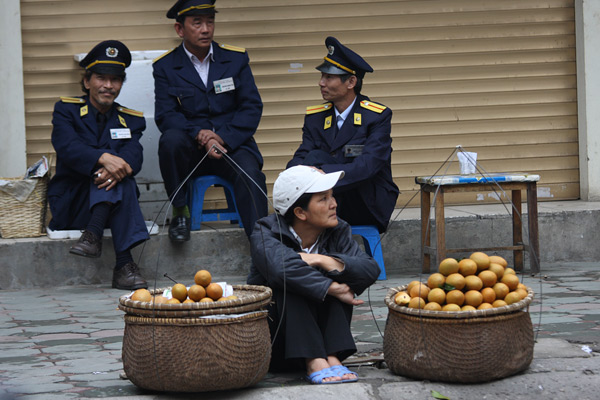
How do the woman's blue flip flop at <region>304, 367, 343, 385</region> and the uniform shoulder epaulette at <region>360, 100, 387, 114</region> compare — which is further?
the uniform shoulder epaulette at <region>360, 100, 387, 114</region>

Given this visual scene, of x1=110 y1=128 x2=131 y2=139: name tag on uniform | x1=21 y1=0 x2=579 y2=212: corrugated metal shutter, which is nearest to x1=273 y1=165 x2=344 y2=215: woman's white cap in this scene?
x1=110 y1=128 x2=131 y2=139: name tag on uniform

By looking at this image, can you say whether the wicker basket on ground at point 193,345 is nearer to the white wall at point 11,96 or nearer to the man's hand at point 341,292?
the man's hand at point 341,292

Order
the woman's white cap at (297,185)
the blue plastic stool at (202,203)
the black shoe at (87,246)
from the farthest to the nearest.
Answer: the blue plastic stool at (202,203) < the black shoe at (87,246) < the woman's white cap at (297,185)

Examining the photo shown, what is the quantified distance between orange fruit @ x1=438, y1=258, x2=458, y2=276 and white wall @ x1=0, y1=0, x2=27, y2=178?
433 cm

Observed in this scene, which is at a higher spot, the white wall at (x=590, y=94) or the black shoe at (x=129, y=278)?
the white wall at (x=590, y=94)

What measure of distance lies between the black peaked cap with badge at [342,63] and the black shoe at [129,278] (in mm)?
1891

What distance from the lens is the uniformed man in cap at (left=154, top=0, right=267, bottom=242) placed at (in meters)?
6.36

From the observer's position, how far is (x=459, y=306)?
3.68 m

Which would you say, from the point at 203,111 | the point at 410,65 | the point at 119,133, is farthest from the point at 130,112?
the point at 410,65

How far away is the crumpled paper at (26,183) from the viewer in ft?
21.2

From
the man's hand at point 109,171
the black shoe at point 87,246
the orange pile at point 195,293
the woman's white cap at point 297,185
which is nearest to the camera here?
the orange pile at point 195,293

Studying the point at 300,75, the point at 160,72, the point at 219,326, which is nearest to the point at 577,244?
the point at 300,75

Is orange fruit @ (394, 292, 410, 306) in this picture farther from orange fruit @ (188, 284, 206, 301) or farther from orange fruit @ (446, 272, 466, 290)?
orange fruit @ (188, 284, 206, 301)

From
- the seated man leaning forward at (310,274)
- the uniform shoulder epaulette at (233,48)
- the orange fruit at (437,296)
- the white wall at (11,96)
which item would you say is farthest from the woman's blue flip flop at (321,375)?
the white wall at (11,96)
